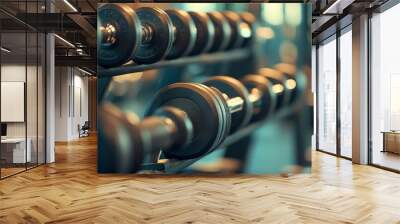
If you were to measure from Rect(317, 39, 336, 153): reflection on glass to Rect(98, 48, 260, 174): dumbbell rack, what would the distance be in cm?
440

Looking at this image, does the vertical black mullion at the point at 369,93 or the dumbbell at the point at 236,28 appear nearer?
the dumbbell at the point at 236,28

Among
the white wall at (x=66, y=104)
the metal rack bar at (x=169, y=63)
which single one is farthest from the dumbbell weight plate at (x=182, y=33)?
the white wall at (x=66, y=104)

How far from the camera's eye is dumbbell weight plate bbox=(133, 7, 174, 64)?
6500mm

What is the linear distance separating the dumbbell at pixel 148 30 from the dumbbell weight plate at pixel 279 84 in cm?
136

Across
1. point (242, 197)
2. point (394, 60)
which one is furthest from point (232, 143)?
point (394, 60)

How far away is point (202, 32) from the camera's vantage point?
654cm

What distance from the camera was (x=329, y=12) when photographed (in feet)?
24.0

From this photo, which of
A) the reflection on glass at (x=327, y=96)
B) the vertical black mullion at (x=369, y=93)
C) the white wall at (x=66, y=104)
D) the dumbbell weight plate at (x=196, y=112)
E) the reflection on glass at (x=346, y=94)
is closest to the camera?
the dumbbell weight plate at (x=196, y=112)

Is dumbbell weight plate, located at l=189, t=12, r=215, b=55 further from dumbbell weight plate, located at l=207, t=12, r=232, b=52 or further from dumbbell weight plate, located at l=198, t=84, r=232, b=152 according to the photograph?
dumbbell weight plate, located at l=198, t=84, r=232, b=152

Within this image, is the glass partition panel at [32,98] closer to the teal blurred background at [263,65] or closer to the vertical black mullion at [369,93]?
the teal blurred background at [263,65]

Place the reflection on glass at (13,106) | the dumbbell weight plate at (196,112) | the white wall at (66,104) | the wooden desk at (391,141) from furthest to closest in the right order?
1. the white wall at (66,104)
2. the wooden desk at (391,141)
3. the reflection on glass at (13,106)
4. the dumbbell weight plate at (196,112)

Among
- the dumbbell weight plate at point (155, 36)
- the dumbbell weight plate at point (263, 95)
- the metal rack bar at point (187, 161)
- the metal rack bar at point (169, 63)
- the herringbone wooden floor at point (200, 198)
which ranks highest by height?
the dumbbell weight plate at point (155, 36)

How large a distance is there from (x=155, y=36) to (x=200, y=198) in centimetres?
295

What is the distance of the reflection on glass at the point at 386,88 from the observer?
24.3ft
